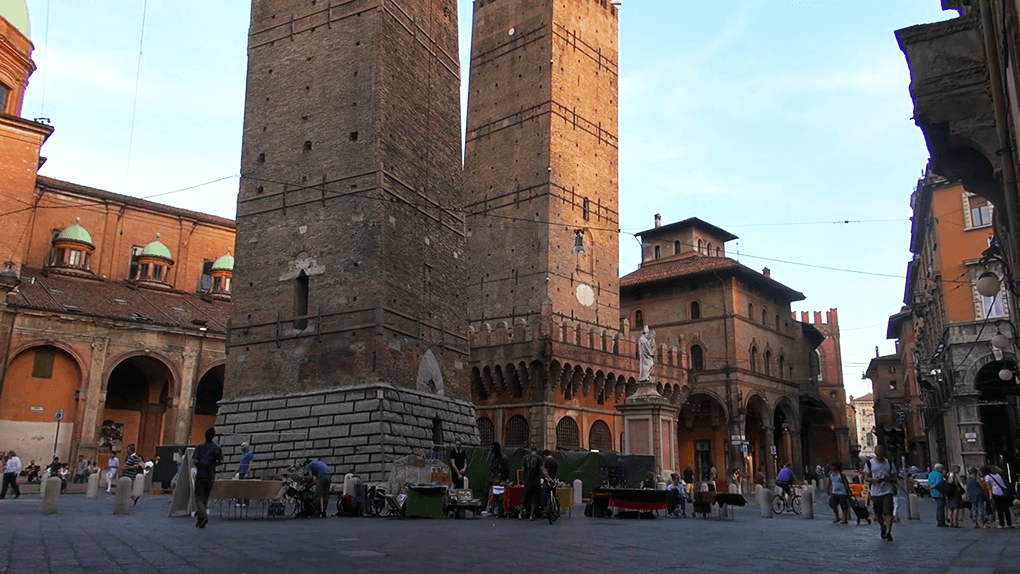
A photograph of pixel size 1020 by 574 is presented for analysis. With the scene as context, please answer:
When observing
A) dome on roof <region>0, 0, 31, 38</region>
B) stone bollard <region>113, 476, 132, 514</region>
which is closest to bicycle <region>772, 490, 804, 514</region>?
stone bollard <region>113, 476, 132, 514</region>

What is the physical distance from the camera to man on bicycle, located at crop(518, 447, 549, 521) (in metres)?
12.3

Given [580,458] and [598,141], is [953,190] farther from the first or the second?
[580,458]

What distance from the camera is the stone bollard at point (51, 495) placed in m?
11.9

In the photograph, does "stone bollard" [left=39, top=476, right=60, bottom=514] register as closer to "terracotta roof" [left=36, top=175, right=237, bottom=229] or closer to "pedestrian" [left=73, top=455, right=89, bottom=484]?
"pedestrian" [left=73, top=455, right=89, bottom=484]

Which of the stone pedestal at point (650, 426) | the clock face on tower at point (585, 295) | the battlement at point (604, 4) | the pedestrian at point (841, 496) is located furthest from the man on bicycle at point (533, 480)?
the battlement at point (604, 4)

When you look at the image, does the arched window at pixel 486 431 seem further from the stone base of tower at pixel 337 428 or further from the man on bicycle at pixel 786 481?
the man on bicycle at pixel 786 481

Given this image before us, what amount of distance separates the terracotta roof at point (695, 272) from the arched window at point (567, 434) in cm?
1131

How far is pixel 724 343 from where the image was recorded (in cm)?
3659

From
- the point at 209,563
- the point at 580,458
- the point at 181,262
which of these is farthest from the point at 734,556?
the point at 181,262

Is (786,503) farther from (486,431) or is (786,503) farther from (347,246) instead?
(486,431)

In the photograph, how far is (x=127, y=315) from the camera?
32.2 m

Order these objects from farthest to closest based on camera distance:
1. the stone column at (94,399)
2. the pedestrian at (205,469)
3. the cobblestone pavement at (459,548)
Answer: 1. the stone column at (94,399)
2. the pedestrian at (205,469)
3. the cobblestone pavement at (459,548)

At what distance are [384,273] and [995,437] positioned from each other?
93.4 ft

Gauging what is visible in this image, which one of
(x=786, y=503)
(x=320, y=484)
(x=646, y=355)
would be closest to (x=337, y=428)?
(x=320, y=484)
